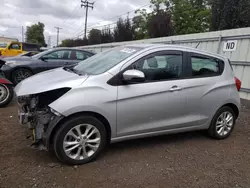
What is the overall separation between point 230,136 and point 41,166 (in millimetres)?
3444

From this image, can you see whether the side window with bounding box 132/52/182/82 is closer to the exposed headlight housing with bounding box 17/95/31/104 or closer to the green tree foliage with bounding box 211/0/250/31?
the exposed headlight housing with bounding box 17/95/31/104

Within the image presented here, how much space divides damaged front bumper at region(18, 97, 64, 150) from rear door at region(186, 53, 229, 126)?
204 cm

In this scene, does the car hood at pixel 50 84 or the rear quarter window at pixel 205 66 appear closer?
the car hood at pixel 50 84

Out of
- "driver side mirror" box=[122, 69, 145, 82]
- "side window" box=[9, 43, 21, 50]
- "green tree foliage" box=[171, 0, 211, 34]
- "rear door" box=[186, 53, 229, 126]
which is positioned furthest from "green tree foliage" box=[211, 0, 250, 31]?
"green tree foliage" box=[171, 0, 211, 34]

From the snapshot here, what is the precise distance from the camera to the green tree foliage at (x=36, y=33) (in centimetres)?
6400

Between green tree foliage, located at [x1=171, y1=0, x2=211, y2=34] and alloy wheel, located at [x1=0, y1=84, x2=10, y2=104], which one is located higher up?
green tree foliage, located at [x1=171, y1=0, x2=211, y2=34]

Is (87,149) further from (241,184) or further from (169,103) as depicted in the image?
(241,184)

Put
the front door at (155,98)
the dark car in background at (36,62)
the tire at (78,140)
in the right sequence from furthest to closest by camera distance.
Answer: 1. the dark car in background at (36,62)
2. the front door at (155,98)
3. the tire at (78,140)

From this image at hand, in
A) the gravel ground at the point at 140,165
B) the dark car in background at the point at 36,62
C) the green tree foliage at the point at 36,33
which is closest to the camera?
the gravel ground at the point at 140,165

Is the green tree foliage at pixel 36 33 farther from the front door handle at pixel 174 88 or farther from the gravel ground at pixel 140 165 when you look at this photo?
the front door handle at pixel 174 88

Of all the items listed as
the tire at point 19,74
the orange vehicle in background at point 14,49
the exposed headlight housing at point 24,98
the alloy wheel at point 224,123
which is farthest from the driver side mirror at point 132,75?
the orange vehicle in background at point 14,49

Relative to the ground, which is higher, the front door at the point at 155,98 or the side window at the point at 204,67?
the side window at the point at 204,67

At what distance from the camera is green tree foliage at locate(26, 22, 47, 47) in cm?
6400

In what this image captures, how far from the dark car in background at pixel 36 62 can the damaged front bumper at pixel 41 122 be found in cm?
478
